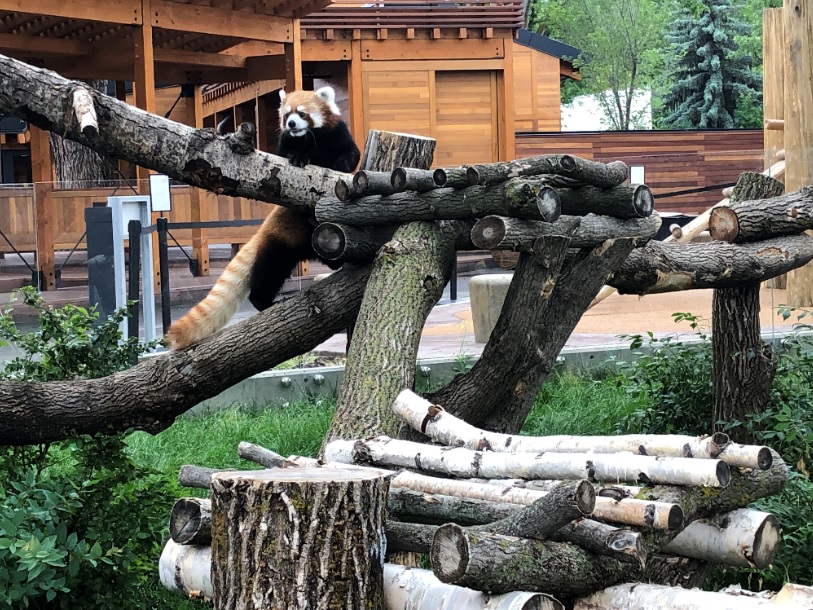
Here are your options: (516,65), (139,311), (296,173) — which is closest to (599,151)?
(516,65)

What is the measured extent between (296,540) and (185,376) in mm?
1894

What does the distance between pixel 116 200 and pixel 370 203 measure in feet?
18.0

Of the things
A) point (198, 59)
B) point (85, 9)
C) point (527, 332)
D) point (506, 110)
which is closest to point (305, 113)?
point (527, 332)

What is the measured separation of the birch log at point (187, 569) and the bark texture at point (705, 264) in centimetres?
244

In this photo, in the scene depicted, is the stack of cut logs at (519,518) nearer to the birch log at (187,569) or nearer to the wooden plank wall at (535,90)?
the birch log at (187,569)

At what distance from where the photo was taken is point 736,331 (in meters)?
5.65

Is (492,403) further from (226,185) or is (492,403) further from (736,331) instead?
(736,331)

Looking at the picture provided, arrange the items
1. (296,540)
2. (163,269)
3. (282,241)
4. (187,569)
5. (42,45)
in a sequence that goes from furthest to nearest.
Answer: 1. (42,45)
2. (163,269)
3. (282,241)
4. (187,569)
5. (296,540)

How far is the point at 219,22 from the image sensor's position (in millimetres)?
13812

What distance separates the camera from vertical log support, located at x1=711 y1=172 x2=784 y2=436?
18.5ft

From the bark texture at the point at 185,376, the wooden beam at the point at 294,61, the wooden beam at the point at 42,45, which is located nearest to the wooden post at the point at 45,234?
the wooden beam at the point at 42,45

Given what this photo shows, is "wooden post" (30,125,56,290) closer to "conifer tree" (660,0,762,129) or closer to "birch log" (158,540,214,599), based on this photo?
"birch log" (158,540,214,599)

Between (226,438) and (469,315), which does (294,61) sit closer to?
(469,315)

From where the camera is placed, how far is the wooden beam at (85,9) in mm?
11875
